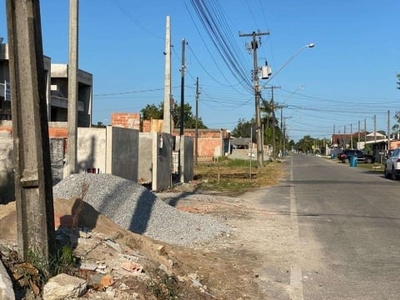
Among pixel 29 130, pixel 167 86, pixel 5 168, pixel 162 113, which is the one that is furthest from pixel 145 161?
pixel 162 113

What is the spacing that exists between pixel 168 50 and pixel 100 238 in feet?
57.8

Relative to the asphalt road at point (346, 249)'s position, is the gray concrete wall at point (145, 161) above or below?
above

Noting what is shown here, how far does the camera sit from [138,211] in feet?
36.0

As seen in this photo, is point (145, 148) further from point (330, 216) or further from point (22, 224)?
point (22, 224)

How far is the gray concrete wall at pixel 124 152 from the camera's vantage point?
1600cm

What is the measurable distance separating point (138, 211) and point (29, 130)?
5834 mm

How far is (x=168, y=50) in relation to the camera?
76.9 feet

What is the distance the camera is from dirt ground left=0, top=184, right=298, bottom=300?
5.66m

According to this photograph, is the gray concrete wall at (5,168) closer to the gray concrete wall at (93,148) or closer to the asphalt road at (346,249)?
the gray concrete wall at (93,148)

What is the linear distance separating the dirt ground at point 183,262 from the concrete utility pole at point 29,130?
24.3 inches

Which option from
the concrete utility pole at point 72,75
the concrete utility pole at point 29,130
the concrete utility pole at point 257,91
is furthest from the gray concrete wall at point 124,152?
the concrete utility pole at point 257,91

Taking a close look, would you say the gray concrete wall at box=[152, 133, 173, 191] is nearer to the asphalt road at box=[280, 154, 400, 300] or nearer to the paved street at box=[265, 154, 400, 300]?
the paved street at box=[265, 154, 400, 300]

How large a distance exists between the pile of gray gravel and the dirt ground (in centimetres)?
52

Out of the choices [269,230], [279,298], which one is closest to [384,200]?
[269,230]
